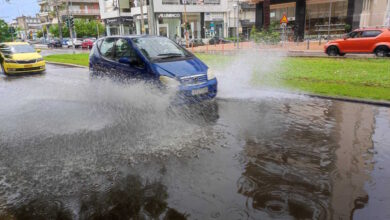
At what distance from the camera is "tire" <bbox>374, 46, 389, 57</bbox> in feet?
51.5

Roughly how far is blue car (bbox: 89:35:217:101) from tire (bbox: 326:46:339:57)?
12.7 metres

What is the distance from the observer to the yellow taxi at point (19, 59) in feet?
49.4

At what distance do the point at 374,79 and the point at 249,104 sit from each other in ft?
15.6

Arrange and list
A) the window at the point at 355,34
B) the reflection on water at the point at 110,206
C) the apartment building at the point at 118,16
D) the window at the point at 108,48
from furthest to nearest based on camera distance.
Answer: the apartment building at the point at 118,16, the window at the point at 355,34, the window at the point at 108,48, the reflection on water at the point at 110,206

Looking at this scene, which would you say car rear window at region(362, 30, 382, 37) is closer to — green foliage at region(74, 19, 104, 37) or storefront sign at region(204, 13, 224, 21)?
storefront sign at region(204, 13, 224, 21)

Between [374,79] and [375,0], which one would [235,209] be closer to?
[374,79]

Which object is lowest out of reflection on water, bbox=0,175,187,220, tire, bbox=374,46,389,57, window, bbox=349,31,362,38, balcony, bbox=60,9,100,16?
reflection on water, bbox=0,175,187,220

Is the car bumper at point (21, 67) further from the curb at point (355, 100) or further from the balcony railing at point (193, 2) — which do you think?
the balcony railing at point (193, 2)

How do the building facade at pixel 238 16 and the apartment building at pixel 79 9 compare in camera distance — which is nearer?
the building facade at pixel 238 16

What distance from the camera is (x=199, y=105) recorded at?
7.46m

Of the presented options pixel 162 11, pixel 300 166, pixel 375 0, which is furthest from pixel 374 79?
pixel 162 11

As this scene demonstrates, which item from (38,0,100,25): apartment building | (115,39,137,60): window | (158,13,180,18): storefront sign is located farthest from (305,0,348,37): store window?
(38,0,100,25): apartment building

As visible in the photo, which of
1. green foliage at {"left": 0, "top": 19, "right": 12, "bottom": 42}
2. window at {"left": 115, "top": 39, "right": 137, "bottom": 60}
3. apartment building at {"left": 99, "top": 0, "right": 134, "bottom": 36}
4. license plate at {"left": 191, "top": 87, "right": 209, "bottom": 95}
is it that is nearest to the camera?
license plate at {"left": 191, "top": 87, "right": 209, "bottom": 95}

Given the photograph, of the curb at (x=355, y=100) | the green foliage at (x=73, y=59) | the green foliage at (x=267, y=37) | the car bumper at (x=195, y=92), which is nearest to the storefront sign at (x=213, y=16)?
the green foliage at (x=267, y=37)
